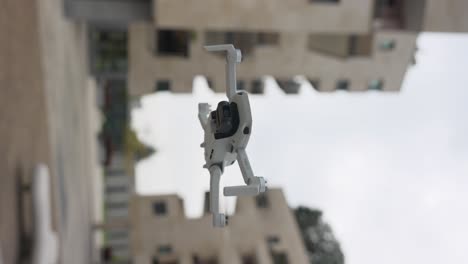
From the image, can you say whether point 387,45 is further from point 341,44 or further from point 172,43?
point 172,43

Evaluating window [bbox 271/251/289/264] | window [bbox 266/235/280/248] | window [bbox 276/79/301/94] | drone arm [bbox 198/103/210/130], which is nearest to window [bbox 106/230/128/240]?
window [bbox 266/235/280/248]

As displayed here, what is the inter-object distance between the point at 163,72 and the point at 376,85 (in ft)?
21.1

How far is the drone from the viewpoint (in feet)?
12.9

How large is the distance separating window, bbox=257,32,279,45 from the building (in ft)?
0.09

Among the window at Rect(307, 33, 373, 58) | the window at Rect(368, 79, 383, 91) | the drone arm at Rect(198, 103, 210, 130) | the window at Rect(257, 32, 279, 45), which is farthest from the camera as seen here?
the window at Rect(368, 79, 383, 91)

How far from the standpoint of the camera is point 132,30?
15945 millimetres

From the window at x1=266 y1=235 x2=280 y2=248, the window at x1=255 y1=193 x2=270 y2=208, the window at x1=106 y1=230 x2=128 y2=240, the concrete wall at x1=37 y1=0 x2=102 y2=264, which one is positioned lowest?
the window at x1=106 y1=230 x2=128 y2=240

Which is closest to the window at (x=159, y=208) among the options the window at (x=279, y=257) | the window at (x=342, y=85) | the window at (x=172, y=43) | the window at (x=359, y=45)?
the window at (x=279, y=257)

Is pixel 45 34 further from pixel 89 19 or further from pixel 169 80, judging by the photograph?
pixel 169 80

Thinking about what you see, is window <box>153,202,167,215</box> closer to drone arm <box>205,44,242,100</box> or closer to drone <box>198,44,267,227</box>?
drone <box>198,44,267,227</box>

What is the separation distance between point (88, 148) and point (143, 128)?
2.04m

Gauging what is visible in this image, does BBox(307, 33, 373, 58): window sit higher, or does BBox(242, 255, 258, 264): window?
BBox(307, 33, 373, 58): window

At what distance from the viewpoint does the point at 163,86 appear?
16.5 m

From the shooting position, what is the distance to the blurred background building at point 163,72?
429 inches
